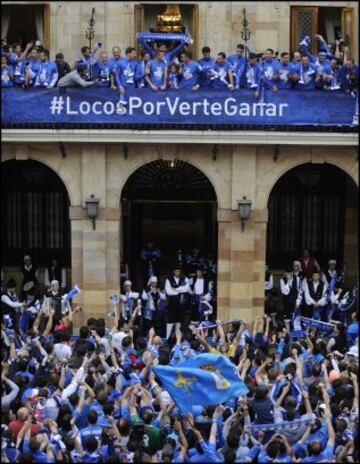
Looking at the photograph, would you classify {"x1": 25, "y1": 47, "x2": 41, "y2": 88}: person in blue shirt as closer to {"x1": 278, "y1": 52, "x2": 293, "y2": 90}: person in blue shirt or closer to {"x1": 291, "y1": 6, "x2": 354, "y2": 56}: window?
{"x1": 278, "y1": 52, "x2": 293, "y2": 90}: person in blue shirt

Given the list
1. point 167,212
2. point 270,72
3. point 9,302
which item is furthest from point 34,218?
point 270,72

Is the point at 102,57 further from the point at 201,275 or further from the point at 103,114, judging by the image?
the point at 201,275

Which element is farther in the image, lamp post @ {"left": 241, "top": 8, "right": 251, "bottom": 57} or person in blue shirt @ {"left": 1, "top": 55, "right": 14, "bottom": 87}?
lamp post @ {"left": 241, "top": 8, "right": 251, "bottom": 57}

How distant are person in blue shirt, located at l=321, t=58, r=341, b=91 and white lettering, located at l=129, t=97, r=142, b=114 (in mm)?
3843

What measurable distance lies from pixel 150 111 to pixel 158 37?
185 centimetres

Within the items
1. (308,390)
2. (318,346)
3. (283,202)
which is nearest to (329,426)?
(308,390)

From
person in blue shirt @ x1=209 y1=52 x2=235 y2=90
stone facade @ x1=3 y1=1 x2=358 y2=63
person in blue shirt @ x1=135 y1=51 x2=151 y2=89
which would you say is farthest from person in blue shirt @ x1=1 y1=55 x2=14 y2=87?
person in blue shirt @ x1=209 y1=52 x2=235 y2=90

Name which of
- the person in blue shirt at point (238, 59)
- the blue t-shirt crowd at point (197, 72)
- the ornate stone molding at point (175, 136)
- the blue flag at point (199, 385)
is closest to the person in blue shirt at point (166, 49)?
the blue t-shirt crowd at point (197, 72)

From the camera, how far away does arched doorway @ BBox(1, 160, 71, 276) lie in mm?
25578

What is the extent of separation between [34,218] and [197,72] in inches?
263

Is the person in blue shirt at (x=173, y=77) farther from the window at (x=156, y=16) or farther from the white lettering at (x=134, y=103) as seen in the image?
the window at (x=156, y=16)

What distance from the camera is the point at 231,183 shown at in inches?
866

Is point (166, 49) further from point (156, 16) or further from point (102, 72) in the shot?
point (156, 16)

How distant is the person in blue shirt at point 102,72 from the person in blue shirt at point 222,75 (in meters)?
2.14
